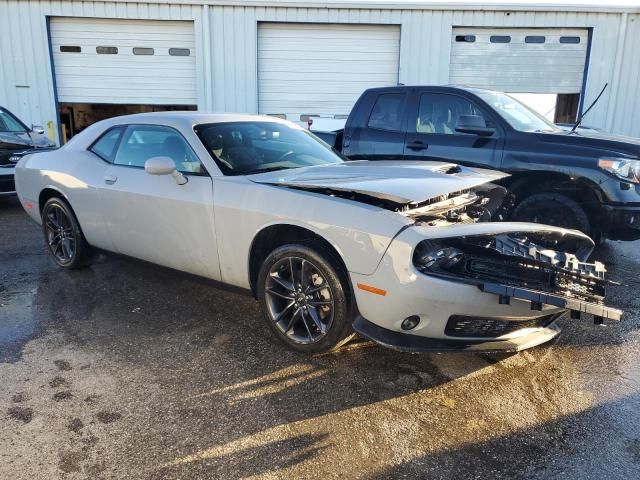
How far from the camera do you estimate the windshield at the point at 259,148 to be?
380cm

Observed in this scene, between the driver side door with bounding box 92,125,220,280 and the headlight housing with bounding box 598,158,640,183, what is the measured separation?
3666mm

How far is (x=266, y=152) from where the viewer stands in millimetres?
4035

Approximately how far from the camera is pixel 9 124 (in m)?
8.87

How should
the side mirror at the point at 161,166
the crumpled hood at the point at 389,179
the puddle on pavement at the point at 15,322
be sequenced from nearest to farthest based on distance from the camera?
the crumpled hood at the point at 389,179 < the puddle on pavement at the point at 15,322 < the side mirror at the point at 161,166

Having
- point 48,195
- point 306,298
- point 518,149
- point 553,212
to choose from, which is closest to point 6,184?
point 48,195

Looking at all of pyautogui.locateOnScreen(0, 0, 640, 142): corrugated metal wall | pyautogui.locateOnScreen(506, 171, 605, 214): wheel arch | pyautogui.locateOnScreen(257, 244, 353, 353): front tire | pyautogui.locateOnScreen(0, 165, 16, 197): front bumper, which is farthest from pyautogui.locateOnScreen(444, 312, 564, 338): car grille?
pyautogui.locateOnScreen(0, 0, 640, 142): corrugated metal wall

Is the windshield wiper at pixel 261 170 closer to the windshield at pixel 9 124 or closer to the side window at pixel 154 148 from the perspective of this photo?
the side window at pixel 154 148

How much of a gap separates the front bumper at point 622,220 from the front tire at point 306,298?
3.12 metres

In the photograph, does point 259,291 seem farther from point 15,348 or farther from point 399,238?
point 15,348

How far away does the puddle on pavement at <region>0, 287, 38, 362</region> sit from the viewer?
3.47m

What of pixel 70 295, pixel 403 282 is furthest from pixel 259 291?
pixel 70 295

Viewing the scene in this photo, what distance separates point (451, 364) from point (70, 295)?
3.21 m

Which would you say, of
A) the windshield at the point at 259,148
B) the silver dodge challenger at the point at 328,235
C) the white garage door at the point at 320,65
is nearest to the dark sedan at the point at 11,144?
the silver dodge challenger at the point at 328,235

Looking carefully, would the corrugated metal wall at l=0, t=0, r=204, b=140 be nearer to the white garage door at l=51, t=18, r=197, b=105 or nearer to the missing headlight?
the white garage door at l=51, t=18, r=197, b=105
